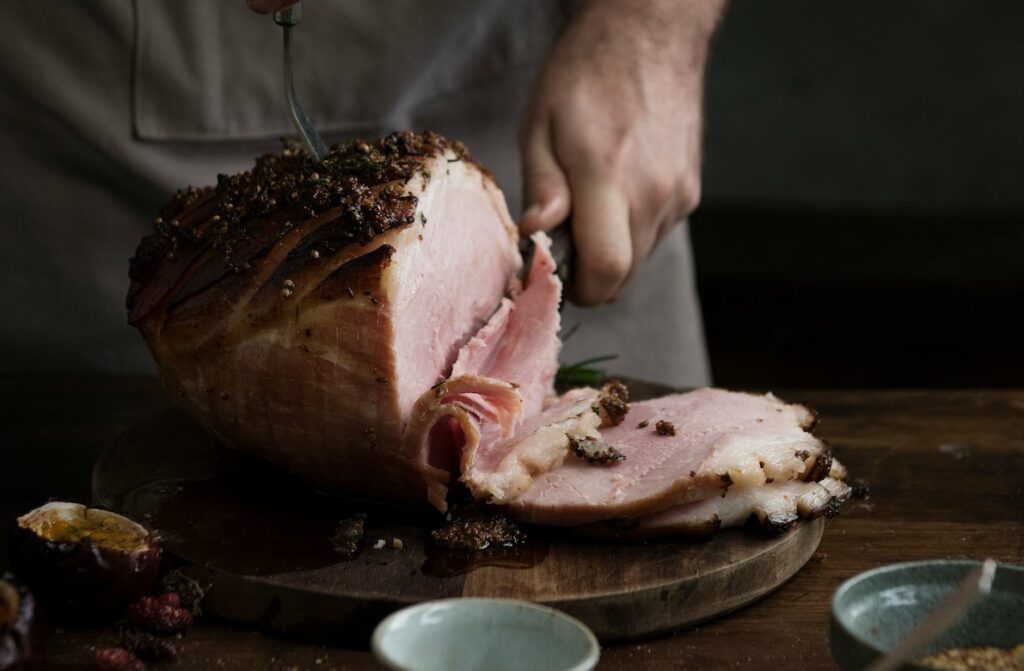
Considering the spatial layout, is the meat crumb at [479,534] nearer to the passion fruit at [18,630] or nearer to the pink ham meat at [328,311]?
the pink ham meat at [328,311]

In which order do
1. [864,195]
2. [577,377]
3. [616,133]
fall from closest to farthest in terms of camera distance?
1. [577,377]
2. [616,133]
3. [864,195]

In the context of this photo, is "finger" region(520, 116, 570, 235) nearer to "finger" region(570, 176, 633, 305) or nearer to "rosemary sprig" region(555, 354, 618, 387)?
"finger" region(570, 176, 633, 305)

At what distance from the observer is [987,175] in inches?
251

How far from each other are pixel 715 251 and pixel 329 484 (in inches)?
164

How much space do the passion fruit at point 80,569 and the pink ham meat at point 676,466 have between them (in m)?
0.61

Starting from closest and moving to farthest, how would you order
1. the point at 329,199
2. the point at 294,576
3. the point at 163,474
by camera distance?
the point at 294,576 → the point at 329,199 → the point at 163,474

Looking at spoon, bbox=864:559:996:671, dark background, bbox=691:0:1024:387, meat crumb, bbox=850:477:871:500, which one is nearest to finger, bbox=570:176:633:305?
meat crumb, bbox=850:477:871:500

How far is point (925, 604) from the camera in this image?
169 centimetres

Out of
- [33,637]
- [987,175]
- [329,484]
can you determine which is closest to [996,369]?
[987,175]

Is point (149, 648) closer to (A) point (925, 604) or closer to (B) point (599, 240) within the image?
(A) point (925, 604)

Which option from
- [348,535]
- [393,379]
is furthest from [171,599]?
[393,379]

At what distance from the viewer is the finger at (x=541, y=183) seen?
2.95 metres

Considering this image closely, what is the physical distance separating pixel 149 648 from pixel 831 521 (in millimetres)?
1250

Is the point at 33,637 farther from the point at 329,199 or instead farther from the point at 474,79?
the point at 474,79
